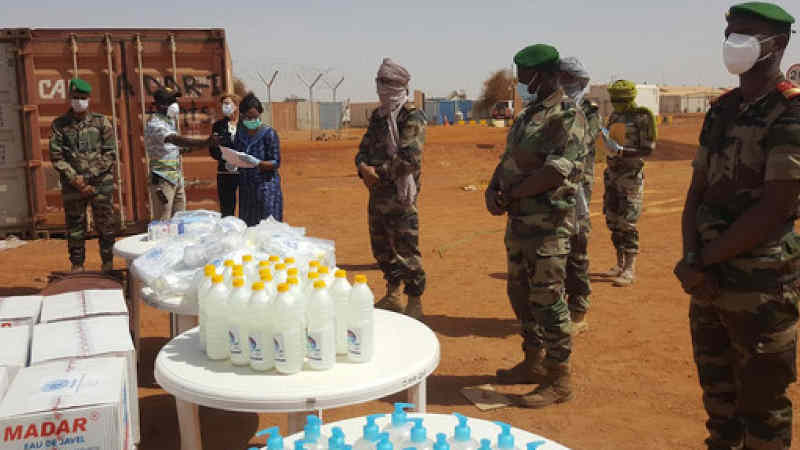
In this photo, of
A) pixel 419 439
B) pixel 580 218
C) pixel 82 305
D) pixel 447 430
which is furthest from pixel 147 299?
pixel 580 218

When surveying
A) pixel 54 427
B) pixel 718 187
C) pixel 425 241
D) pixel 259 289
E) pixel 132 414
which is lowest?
pixel 425 241

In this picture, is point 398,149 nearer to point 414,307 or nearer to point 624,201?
point 414,307

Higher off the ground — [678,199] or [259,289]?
[259,289]

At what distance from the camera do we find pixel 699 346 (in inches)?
109

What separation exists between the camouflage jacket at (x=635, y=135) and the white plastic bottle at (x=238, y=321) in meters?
5.24

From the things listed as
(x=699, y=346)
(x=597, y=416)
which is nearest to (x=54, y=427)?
(x=699, y=346)

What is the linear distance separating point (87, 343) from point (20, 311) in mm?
602

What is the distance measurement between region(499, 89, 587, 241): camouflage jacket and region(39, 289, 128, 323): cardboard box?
2.25 meters

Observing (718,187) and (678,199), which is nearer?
(718,187)

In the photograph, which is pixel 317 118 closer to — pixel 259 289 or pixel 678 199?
pixel 678 199

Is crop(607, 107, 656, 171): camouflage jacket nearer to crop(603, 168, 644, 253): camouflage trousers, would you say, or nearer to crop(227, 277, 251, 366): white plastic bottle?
crop(603, 168, 644, 253): camouflage trousers

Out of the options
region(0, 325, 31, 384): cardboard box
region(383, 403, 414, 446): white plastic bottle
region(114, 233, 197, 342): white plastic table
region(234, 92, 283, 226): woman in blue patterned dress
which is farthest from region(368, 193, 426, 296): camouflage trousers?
region(383, 403, 414, 446): white plastic bottle

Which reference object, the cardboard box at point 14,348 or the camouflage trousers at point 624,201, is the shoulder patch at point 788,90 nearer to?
the cardboard box at point 14,348

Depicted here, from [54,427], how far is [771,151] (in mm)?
2557
